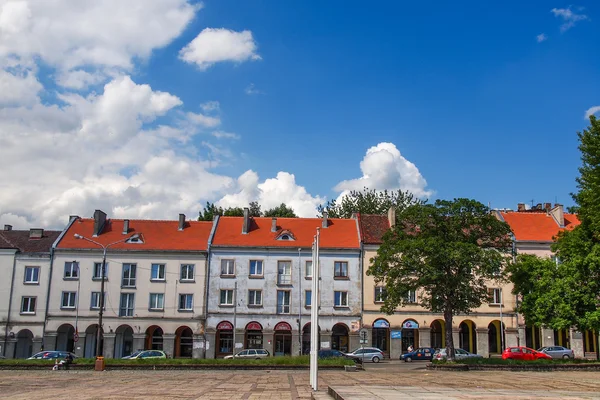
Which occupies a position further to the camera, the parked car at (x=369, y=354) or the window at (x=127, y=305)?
the window at (x=127, y=305)

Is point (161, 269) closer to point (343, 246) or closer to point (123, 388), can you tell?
point (343, 246)

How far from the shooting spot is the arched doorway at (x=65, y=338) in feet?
191

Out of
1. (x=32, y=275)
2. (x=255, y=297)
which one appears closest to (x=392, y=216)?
(x=255, y=297)

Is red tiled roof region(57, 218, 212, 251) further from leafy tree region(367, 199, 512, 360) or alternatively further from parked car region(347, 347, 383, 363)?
leafy tree region(367, 199, 512, 360)

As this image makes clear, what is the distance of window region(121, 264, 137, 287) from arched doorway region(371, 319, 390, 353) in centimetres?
2475

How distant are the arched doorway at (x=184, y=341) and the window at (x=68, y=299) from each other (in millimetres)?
10831

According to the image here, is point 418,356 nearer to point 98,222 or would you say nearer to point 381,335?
point 381,335

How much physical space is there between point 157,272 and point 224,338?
31.4 feet

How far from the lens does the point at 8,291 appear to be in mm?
58469

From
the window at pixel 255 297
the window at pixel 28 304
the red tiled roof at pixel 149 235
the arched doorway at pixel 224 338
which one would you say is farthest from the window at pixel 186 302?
the window at pixel 28 304

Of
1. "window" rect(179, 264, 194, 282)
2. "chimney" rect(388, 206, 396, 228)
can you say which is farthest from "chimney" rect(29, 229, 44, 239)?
"chimney" rect(388, 206, 396, 228)

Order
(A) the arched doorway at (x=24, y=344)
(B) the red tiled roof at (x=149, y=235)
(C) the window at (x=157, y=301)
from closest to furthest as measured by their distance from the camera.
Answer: (A) the arched doorway at (x=24, y=344)
(C) the window at (x=157, y=301)
(B) the red tiled roof at (x=149, y=235)

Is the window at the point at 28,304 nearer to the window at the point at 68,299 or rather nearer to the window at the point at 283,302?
the window at the point at 68,299

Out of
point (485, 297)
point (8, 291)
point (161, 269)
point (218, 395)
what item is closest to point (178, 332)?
point (161, 269)
